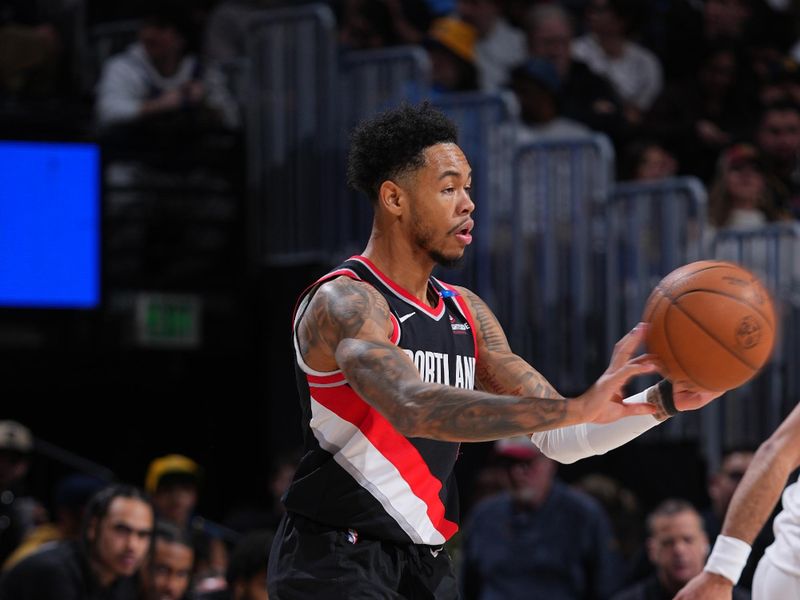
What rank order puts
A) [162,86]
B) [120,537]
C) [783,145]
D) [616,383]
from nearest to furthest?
[616,383] → [120,537] → [162,86] → [783,145]

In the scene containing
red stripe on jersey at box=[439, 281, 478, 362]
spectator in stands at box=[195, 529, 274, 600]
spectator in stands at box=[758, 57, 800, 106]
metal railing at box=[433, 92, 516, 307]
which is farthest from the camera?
spectator in stands at box=[758, 57, 800, 106]

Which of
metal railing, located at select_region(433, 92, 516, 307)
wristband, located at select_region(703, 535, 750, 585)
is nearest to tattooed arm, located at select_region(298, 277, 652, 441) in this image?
wristband, located at select_region(703, 535, 750, 585)

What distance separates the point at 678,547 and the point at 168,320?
4.65m

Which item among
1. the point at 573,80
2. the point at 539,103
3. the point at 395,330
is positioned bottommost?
the point at 395,330

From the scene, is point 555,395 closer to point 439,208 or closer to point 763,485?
point 439,208

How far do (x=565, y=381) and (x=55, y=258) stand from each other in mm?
3639

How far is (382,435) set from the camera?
14.0ft

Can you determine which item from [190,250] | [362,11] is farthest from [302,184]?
[362,11]

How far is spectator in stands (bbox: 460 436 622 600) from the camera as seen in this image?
830 centimetres

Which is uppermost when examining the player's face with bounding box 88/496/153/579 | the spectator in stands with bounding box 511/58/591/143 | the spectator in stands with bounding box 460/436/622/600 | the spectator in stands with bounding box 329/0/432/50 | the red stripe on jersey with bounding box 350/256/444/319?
the spectator in stands with bounding box 329/0/432/50

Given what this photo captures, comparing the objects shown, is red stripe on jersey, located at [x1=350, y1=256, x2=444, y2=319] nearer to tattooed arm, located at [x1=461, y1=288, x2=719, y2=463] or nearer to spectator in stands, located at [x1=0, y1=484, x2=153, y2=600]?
tattooed arm, located at [x1=461, y1=288, x2=719, y2=463]

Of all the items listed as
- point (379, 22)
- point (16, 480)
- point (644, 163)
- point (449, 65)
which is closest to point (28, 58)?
point (379, 22)

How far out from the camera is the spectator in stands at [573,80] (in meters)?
11.5

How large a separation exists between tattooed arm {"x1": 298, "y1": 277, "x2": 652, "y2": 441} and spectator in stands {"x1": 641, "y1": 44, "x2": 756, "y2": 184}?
25.6 ft
